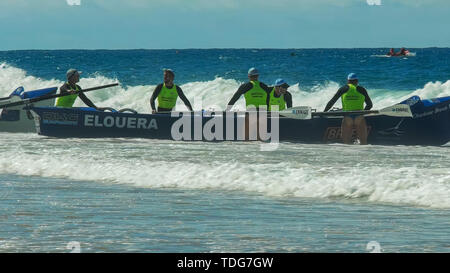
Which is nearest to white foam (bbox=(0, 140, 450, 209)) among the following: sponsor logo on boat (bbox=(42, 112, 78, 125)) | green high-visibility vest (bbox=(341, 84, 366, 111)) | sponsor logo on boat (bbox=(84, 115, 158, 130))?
green high-visibility vest (bbox=(341, 84, 366, 111))

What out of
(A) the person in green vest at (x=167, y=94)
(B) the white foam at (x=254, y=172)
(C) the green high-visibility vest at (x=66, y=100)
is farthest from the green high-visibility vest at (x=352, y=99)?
(C) the green high-visibility vest at (x=66, y=100)

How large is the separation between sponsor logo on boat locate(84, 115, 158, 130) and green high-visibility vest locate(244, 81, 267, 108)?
6.44ft

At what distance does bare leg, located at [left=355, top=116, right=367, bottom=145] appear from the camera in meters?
18.0

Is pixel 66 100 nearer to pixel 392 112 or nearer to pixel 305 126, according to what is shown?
pixel 305 126

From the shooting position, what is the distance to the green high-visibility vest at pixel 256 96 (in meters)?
18.2

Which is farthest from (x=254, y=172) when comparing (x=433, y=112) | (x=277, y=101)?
(x=433, y=112)

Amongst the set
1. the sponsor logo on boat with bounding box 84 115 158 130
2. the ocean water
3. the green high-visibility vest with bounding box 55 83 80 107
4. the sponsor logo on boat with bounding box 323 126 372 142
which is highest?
the green high-visibility vest with bounding box 55 83 80 107

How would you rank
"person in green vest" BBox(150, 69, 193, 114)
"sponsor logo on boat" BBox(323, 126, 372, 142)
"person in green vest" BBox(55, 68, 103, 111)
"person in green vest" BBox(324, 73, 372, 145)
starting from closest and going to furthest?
"person in green vest" BBox(324, 73, 372, 145), "sponsor logo on boat" BBox(323, 126, 372, 142), "person in green vest" BBox(150, 69, 193, 114), "person in green vest" BBox(55, 68, 103, 111)

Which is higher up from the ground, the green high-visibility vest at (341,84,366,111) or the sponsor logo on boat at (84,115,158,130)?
the green high-visibility vest at (341,84,366,111)

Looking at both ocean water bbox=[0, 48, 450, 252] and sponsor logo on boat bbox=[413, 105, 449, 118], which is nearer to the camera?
ocean water bbox=[0, 48, 450, 252]
